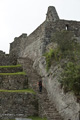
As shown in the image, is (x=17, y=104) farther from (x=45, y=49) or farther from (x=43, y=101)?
(x=45, y=49)

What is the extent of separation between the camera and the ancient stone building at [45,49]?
42.2ft

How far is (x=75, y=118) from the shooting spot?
39.1 ft

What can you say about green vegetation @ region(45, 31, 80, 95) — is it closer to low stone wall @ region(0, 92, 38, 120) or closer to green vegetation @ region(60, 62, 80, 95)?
green vegetation @ region(60, 62, 80, 95)

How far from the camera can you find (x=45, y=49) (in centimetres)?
2008

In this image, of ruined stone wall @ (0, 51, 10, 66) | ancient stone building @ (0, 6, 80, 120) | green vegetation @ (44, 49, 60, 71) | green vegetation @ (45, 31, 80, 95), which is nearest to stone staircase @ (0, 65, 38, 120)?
ancient stone building @ (0, 6, 80, 120)

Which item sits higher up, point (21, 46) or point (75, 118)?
point (21, 46)

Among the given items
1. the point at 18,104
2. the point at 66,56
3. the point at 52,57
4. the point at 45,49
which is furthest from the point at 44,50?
the point at 18,104

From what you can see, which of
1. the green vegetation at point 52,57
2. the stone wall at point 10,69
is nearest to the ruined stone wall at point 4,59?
the stone wall at point 10,69

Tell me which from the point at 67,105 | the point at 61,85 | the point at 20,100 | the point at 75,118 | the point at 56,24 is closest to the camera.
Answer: the point at 75,118

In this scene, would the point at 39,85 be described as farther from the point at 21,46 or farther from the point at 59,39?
the point at 21,46

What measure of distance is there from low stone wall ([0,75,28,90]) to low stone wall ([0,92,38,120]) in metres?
2.29

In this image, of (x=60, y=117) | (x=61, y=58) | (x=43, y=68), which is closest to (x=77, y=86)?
(x=60, y=117)

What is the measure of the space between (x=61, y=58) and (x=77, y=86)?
4.27m

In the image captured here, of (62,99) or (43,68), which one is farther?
(43,68)
